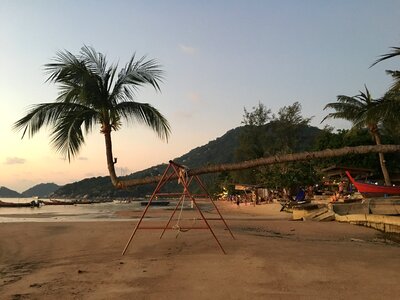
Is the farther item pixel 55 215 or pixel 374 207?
pixel 55 215

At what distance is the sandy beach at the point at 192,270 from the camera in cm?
518

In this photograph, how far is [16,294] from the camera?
17.5 ft

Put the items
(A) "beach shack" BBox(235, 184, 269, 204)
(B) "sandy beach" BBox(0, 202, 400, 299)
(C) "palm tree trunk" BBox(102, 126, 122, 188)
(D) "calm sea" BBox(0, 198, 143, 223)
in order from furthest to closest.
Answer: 1. (A) "beach shack" BBox(235, 184, 269, 204)
2. (D) "calm sea" BBox(0, 198, 143, 223)
3. (C) "palm tree trunk" BBox(102, 126, 122, 188)
4. (B) "sandy beach" BBox(0, 202, 400, 299)

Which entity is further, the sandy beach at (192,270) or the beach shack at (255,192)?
the beach shack at (255,192)

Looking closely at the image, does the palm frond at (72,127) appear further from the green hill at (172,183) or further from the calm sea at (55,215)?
the green hill at (172,183)

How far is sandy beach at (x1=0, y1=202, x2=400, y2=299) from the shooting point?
5.18m

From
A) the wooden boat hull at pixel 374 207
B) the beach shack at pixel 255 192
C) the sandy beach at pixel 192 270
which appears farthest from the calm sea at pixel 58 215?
A: the sandy beach at pixel 192 270

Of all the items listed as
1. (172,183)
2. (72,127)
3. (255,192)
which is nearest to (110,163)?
(72,127)

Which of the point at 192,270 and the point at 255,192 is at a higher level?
the point at 255,192

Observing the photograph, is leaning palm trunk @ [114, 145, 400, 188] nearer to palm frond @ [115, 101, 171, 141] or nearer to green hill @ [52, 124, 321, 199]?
palm frond @ [115, 101, 171, 141]

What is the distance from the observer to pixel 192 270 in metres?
6.43

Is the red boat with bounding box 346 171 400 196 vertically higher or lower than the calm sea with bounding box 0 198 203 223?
higher

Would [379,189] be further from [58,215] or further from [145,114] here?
[58,215]

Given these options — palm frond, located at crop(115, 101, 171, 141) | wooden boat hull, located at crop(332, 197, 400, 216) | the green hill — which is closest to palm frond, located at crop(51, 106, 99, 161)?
palm frond, located at crop(115, 101, 171, 141)
